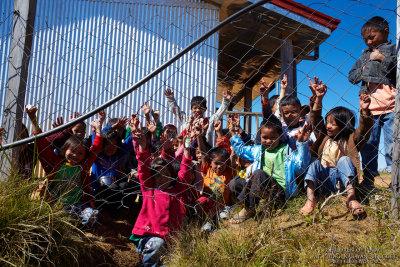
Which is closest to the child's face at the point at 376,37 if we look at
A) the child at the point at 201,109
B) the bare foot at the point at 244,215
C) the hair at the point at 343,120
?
the hair at the point at 343,120

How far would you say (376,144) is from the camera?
2922mm

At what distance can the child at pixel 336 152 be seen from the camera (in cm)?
246

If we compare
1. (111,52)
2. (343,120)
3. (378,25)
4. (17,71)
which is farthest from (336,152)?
(111,52)

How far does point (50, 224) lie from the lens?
6.10 feet

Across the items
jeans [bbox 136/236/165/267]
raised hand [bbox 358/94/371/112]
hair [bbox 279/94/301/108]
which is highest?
raised hand [bbox 358/94/371/112]

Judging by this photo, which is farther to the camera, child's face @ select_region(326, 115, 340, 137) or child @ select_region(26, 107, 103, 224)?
child's face @ select_region(326, 115, 340, 137)

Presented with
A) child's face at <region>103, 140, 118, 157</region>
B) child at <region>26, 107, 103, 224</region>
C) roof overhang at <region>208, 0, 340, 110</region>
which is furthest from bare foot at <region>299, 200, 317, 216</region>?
roof overhang at <region>208, 0, 340, 110</region>

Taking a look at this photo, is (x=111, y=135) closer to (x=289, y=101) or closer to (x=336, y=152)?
(x=289, y=101)

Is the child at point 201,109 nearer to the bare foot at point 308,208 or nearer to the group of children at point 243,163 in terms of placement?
the group of children at point 243,163

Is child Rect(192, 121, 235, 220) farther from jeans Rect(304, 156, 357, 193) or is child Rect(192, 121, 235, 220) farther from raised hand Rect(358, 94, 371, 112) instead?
raised hand Rect(358, 94, 371, 112)

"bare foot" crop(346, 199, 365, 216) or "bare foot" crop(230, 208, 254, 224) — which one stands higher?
"bare foot" crop(346, 199, 365, 216)

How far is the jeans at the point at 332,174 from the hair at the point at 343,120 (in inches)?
16.0

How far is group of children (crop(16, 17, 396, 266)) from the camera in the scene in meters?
2.46

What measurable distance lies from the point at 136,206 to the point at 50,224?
1423mm
